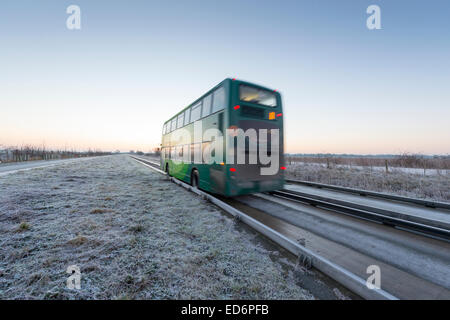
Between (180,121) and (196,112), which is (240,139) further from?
(180,121)

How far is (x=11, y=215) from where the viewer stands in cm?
392

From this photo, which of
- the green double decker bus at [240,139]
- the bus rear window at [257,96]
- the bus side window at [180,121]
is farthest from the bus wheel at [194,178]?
the bus rear window at [257,96]

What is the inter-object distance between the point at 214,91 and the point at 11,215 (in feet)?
21.2

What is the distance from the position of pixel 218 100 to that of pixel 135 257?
4966 millimetres

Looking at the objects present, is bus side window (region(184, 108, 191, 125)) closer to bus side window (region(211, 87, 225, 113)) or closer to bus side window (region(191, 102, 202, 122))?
bus side window (region(191, 102, 202, 122))

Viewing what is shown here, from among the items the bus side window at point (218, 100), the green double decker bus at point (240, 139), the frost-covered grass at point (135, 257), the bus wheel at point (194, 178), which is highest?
the bus side window at point (218, 100)

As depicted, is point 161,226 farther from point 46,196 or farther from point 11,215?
point 46,196

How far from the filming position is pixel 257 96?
5.80 meters

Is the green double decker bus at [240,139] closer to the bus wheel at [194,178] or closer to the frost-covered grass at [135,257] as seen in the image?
the bus wheel at [194,178]

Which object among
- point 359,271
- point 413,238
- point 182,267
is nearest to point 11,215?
point 182,267

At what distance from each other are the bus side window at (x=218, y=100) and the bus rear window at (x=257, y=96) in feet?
2.00

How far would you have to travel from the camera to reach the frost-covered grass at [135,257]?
190 centimetres

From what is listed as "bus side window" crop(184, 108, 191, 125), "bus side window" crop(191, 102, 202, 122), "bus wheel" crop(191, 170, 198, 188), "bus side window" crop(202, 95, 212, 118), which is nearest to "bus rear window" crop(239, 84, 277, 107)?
"bus side window" crop(202, 95, 212, 118)

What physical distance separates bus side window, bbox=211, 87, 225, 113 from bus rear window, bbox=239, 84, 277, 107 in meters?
0.61
